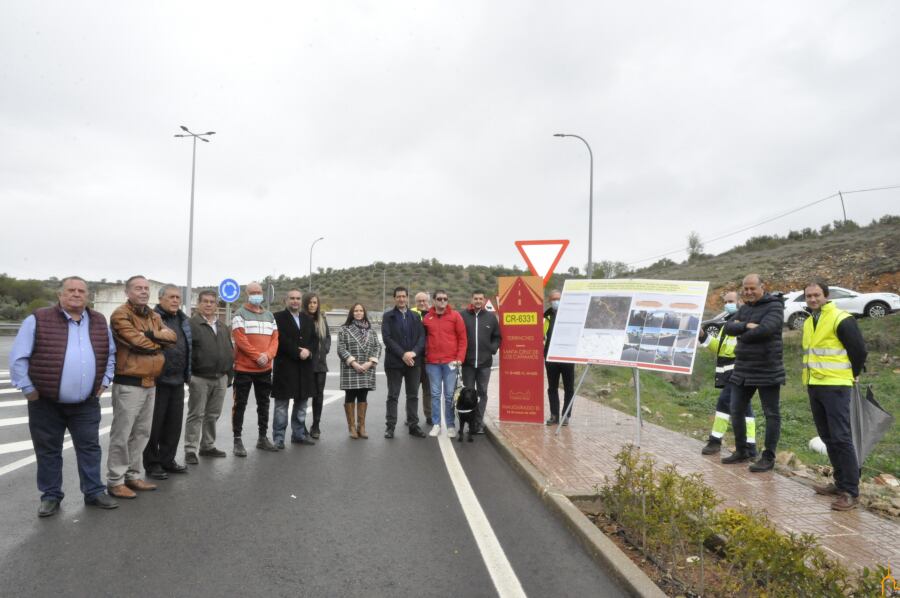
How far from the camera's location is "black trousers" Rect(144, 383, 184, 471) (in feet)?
19.3

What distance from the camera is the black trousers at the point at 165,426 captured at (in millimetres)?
5887

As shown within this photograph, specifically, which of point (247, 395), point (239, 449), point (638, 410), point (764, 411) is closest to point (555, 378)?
point (638, 410)

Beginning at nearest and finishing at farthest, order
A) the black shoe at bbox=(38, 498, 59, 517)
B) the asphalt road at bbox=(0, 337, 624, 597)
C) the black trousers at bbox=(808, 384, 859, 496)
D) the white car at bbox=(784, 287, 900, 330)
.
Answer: the asphalt road at bbox=(0, 337, 624, 597) < the black shoe at bbox=(38, 498, 59, 517) < the black trousers at bbox=(808, 384, 859, 496) < the white car at bbox=(784, 287, 900, 330)

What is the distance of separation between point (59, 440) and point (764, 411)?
6.67 metres

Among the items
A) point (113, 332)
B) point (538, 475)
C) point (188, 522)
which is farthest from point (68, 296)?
point (538, 475)

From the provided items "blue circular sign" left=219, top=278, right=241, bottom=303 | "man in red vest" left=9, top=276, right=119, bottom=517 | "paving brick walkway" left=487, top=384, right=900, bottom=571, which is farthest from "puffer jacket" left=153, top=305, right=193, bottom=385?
"blue circular sign" left=219, top=278, right=241, bottom=303

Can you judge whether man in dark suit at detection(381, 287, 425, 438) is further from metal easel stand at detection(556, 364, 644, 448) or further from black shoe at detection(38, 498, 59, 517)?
black shoe at detection(38, 498, 59, 517)

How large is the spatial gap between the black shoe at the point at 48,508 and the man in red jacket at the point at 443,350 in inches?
181

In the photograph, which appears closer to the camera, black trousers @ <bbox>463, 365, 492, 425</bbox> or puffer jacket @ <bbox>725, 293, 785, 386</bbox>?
puffer jacket @ <bbox>725, 293, 785, 386</bbox>

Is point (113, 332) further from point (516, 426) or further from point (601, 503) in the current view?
point (516, 426)

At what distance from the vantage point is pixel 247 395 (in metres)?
7.20

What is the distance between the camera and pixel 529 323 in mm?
9062

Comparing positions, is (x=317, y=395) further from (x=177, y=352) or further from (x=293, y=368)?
(x=177, y=352)

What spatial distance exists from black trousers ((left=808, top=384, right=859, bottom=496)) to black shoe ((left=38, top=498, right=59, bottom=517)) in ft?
21.0
